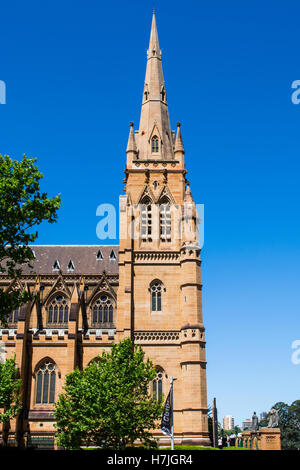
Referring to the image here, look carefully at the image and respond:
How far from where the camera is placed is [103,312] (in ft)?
182

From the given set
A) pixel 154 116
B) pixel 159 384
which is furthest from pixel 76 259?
pixel 159 384

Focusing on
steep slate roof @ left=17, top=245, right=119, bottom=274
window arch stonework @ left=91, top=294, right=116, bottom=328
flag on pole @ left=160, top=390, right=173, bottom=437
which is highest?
steep slate roof @ left=17, top=245, right=119, bottom=274

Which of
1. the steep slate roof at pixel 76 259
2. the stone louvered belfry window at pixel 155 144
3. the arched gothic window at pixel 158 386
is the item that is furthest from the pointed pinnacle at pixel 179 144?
the arched gothic window at pixel 158 386

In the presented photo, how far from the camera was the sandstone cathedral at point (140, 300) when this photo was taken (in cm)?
4666

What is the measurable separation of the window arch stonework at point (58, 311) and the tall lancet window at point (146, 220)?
11295 millimetres

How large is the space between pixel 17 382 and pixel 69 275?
612 inches

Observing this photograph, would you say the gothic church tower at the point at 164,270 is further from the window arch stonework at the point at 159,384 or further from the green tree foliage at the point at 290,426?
the green tree foliage at the point at 290,426

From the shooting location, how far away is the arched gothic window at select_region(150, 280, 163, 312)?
163ft

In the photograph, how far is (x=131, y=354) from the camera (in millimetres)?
41062

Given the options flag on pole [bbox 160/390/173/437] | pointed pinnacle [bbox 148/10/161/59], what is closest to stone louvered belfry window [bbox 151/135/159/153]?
pointed pinnacle [bbox 148/10/161/59]

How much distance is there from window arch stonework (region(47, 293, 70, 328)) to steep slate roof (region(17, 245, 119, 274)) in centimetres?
331

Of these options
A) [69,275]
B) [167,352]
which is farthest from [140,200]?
[167,352]

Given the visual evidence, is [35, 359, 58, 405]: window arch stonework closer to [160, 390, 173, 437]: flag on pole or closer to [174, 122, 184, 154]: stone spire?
[160, 390, 173, 437]: flag on pole
